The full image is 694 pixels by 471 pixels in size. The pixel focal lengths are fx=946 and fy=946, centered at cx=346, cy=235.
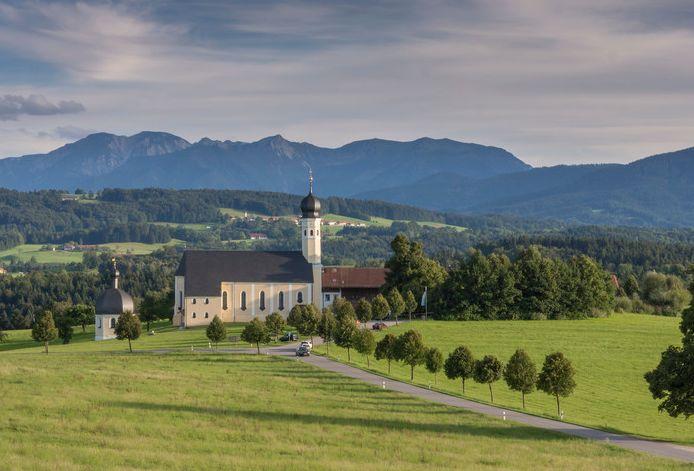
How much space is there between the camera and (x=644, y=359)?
8412 centimetres

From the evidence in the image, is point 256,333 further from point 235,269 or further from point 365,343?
point 235,269

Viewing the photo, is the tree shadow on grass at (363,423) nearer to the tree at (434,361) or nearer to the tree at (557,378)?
the tree at (557,378)

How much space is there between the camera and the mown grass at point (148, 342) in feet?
291

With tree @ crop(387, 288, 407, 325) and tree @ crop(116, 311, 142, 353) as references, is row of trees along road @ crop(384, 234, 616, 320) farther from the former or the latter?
tree @ crop(116, 311, 142, 353)

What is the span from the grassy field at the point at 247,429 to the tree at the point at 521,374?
6459 millimetres

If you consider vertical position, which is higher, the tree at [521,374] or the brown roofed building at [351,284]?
the brown roofed building at [351,284]

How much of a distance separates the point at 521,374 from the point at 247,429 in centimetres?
2069

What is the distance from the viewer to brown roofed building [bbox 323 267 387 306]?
11825 centimetres

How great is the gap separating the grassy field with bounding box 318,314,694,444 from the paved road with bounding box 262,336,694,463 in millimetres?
1941

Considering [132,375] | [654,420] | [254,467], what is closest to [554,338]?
[654,420]

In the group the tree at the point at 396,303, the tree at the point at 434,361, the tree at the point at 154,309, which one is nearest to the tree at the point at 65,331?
the tree at the point at 154,309

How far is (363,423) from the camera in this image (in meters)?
47.1

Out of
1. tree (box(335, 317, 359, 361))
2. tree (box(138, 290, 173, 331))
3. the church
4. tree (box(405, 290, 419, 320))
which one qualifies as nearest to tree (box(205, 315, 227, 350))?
tree (box(335, 317, 359, 361))

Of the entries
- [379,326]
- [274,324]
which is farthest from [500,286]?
[274,324]
